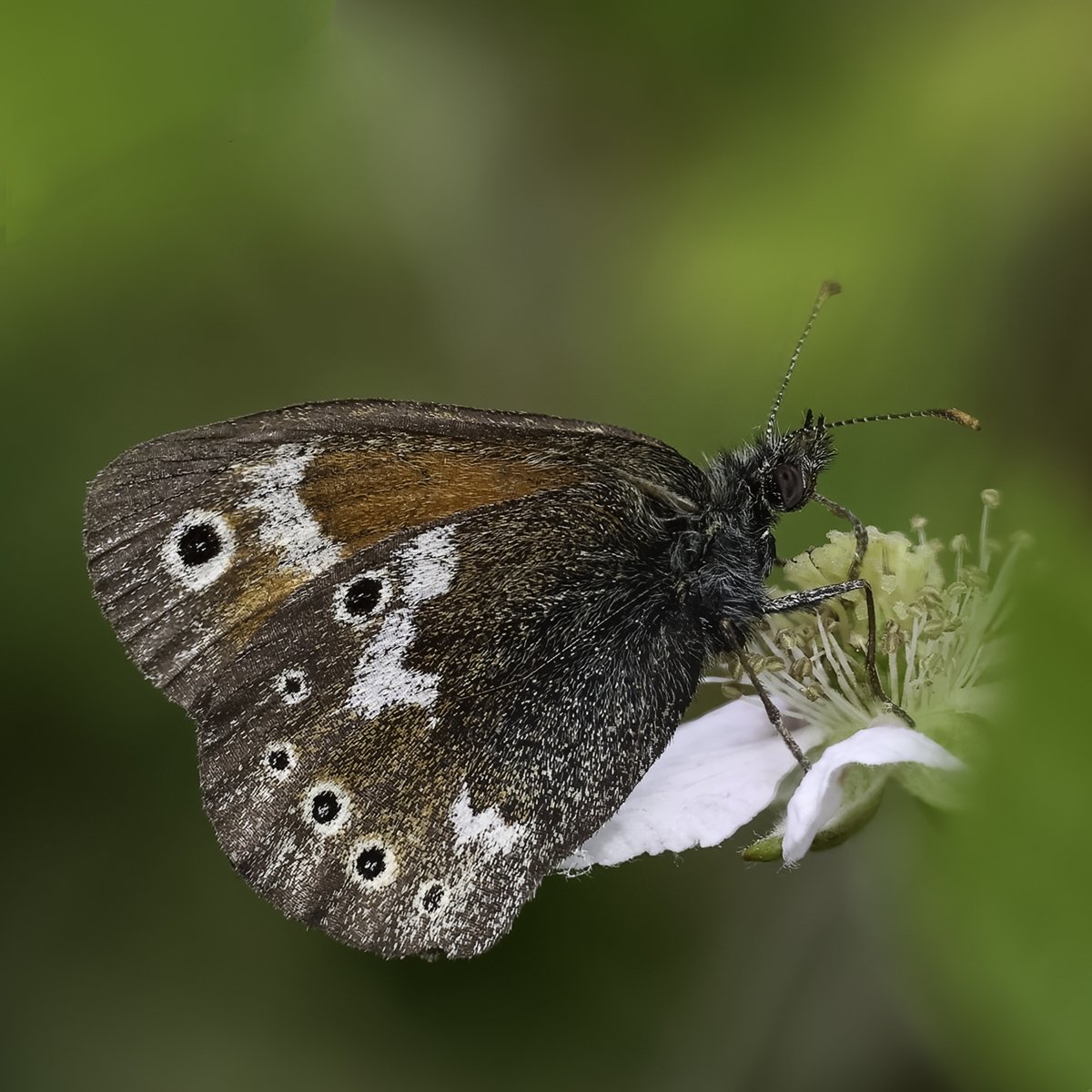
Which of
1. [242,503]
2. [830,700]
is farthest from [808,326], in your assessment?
[242,503]

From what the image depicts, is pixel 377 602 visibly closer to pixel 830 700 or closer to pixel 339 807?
pixel 339 807

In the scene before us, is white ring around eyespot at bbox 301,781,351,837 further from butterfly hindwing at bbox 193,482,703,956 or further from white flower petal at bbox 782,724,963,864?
white flower petal at bbox 782,724,963,864

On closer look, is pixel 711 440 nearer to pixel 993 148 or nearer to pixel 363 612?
pixel 993 148

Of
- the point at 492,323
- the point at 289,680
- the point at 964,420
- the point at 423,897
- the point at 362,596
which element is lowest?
the point at 423,897

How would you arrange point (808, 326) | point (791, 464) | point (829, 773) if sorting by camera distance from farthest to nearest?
point (808, 326), point (791, 464), point (829, 773)

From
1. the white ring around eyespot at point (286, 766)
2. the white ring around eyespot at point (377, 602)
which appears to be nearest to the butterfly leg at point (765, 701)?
the white ring around eyespot at point (377, 602)

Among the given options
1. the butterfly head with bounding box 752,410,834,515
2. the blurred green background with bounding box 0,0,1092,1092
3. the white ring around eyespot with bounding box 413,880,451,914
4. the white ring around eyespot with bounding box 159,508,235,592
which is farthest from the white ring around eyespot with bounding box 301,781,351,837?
the butterfly head with bounding box 752,410,834,515

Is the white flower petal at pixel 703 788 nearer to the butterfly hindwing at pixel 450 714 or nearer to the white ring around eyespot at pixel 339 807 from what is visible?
the butterfly hindwing at pixel 450 714
